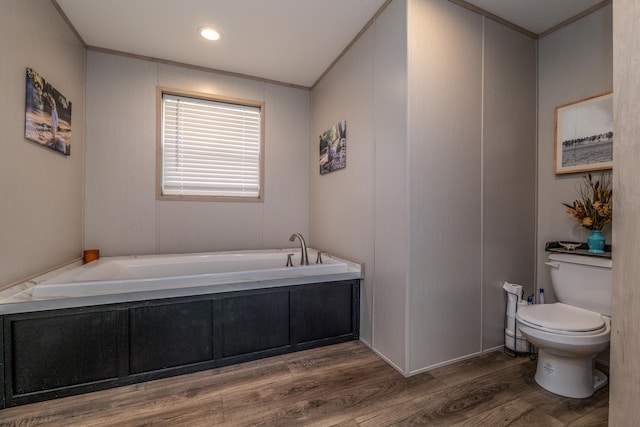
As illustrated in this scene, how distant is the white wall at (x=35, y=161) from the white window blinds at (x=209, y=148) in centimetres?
72

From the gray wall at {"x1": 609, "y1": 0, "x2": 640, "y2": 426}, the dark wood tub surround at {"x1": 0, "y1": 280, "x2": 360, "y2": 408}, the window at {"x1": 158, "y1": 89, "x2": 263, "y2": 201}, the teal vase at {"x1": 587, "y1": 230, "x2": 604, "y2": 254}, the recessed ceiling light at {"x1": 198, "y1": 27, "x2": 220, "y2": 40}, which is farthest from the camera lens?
the window at {"x1": 158, "y1": 89, "x2": 263, "y2": 201}

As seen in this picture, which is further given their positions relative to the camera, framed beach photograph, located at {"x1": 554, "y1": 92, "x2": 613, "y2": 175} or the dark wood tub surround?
framed beach photograph, located at {"x1": 554, "y1": 92, "x2": 613, "y2": 175}

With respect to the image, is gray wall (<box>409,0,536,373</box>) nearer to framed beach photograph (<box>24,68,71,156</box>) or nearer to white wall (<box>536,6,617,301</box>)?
white wall (<box>536,6,617,301</box>)

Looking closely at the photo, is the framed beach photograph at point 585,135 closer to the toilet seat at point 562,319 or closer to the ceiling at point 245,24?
the ceiling at point 245,24

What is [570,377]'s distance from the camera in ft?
5.49

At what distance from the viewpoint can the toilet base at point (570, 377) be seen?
5.44 feet

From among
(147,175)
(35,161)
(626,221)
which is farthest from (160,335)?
(626,221)

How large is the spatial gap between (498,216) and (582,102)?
1014 mm

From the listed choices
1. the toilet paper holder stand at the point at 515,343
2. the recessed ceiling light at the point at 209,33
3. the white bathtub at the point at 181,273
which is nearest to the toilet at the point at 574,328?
the toilet paper holder stand at the point at 515,343

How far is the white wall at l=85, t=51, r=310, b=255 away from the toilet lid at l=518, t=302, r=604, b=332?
236cm

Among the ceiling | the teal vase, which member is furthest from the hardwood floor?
the ceiling

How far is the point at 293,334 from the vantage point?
2.19m

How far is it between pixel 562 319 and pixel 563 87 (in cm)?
176

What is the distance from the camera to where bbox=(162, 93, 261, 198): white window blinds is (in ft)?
9.48
